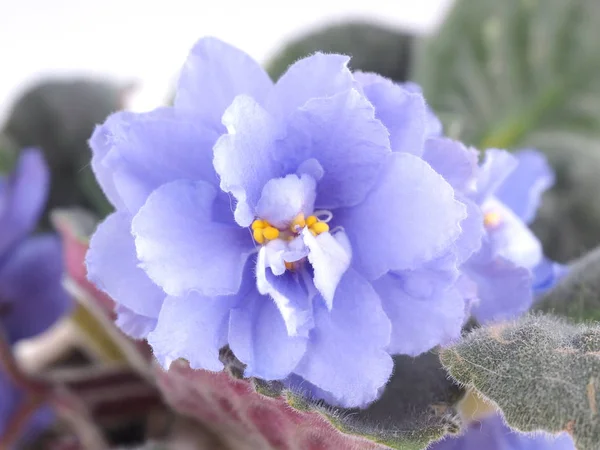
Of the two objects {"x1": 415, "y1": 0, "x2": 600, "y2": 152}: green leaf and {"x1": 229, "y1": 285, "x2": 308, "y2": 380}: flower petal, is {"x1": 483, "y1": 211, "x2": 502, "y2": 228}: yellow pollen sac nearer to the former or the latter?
{"x1": 229, "y1": 285, "x2": 308, "y2": 380}: flower petal

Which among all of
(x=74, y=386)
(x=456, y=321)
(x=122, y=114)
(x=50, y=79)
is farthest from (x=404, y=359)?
(x=50, y=79)

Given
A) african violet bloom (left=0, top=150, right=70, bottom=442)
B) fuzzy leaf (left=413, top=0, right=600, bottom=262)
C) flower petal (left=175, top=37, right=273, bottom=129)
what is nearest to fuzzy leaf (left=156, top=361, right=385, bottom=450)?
flower petal (left=175, top=37, right=273, bottom=129)

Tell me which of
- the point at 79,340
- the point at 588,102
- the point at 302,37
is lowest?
the point at 79,340

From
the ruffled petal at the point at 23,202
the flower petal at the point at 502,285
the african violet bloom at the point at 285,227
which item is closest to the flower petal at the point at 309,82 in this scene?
the african violet bloom at the point at 285,227

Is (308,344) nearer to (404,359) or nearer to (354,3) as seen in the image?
(404,359)

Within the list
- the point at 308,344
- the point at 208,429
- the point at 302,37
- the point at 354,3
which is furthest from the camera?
the point at 354,3

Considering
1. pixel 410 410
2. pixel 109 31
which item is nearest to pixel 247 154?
pixel 410 410

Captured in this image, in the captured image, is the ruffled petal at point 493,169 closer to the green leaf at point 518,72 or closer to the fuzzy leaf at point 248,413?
the fuzzy leaf at point 248,413

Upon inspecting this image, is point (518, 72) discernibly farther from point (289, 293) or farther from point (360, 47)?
point (289, 293)
